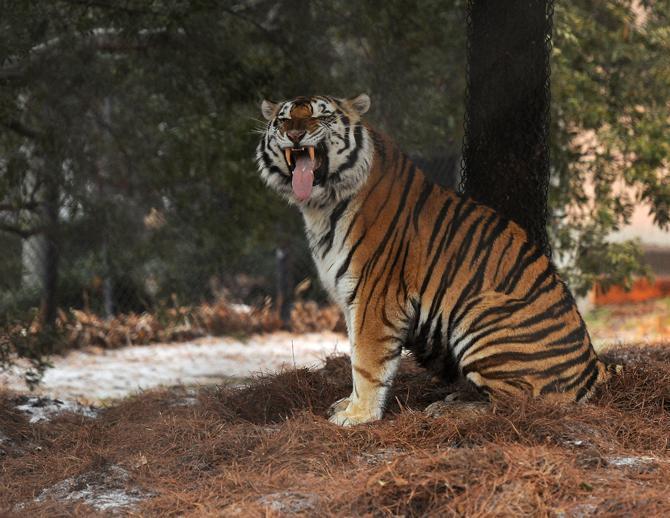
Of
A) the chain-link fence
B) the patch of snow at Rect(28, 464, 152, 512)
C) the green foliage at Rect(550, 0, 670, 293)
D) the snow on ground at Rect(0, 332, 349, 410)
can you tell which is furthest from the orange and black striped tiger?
the green foliage at Rect(550, 0, 670, 293)

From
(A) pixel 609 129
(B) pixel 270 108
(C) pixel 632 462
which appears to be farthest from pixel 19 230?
(A) pixel 609 129

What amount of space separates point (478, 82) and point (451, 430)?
2.54 m

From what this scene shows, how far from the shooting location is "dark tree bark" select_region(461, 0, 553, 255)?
6109 mm

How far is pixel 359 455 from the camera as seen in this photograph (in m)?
4.59

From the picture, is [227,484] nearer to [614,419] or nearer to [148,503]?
[148,503]

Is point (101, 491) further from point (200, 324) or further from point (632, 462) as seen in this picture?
point (200, 324)

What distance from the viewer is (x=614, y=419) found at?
195 inches

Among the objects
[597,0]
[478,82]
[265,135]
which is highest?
[597,0]

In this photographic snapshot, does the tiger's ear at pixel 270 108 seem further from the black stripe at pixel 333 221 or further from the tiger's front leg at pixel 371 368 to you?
the tiger's front leg at pixel 371 368

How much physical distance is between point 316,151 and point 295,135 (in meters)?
0.19

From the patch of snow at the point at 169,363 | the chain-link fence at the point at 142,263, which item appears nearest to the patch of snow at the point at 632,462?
the patch of snow at the point at 169,363

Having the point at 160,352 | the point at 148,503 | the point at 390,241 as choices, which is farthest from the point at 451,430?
the point at 160,352

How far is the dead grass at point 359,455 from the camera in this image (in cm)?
391

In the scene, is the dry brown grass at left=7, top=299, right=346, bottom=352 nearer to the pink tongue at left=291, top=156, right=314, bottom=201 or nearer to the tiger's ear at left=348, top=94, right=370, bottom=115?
the tiger's ear at left=348, top=94, right=370, bottom=115
